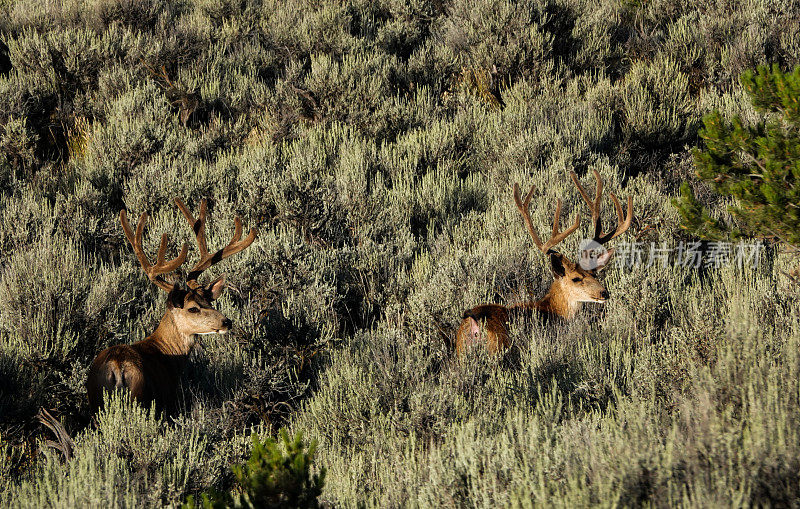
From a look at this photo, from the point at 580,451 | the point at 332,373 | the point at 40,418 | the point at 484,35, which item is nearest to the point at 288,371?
the point at 332,373

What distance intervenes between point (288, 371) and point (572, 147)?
5233 mm

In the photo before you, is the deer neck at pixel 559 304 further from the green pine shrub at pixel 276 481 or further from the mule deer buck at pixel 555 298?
the green pine shrub at pixel 276 481

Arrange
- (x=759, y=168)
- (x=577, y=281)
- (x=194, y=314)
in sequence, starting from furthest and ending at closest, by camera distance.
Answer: (x=577, y=281)
(x=759, y=168)
(x=194, y=314)

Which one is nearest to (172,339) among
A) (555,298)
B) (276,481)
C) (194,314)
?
(194,314)

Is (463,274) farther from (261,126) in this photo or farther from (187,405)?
(261,126)

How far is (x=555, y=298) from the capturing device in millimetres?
6070

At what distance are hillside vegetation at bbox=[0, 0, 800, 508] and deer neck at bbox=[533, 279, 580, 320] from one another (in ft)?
1.04

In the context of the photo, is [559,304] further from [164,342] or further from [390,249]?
[164,342]

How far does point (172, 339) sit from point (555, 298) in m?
3.09

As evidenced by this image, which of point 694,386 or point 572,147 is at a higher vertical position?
point 694,386

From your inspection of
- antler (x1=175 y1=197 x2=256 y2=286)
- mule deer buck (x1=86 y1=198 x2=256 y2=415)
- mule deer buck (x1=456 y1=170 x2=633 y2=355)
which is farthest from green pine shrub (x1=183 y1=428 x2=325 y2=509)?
antler (x1=175 y1=197 x2=256 y2=286)

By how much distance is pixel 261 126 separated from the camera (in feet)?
34.7

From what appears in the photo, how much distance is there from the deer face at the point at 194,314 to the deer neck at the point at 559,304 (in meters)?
2.52

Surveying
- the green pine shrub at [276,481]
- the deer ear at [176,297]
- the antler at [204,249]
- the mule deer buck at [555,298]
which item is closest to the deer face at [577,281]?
the mule deer buck at [555,298]
